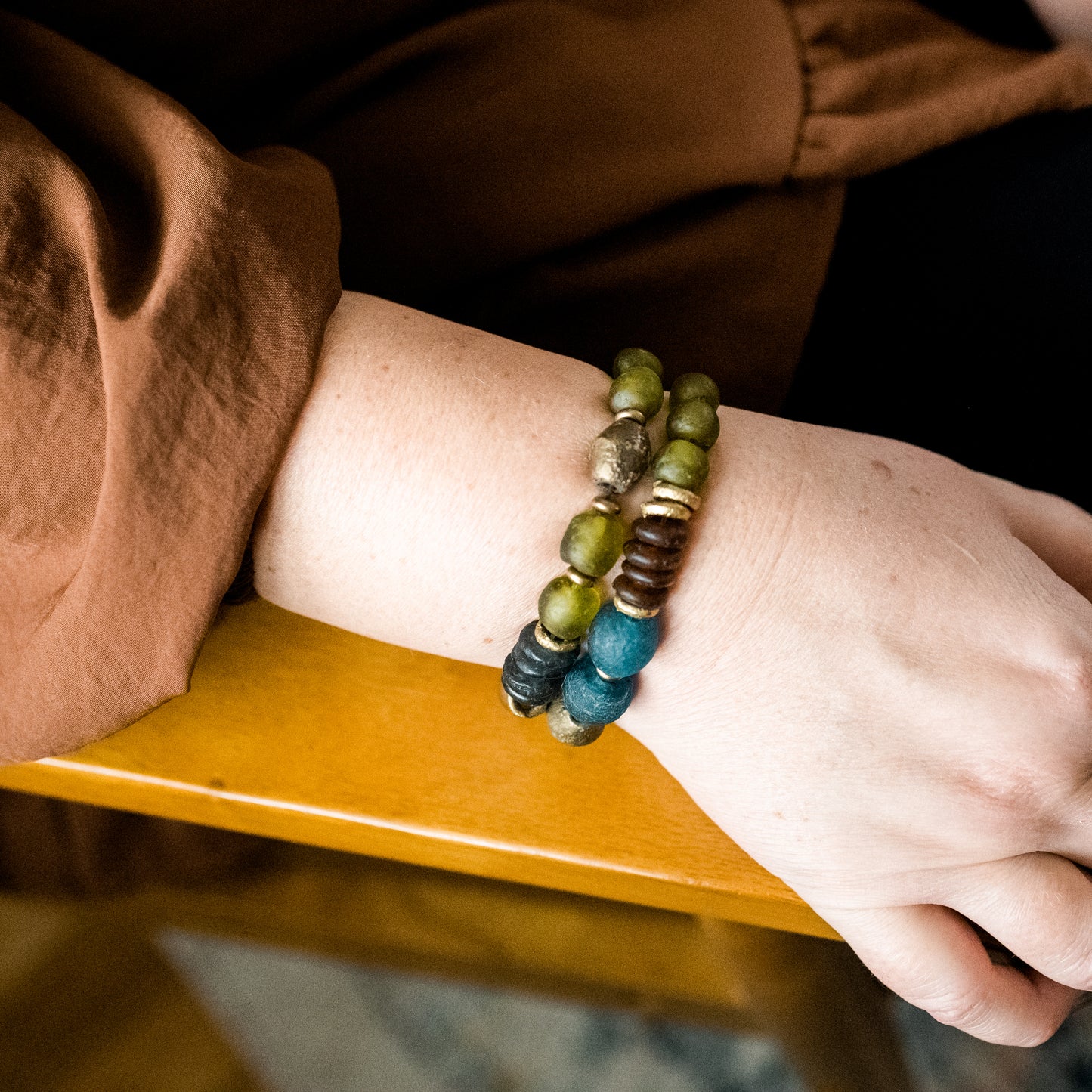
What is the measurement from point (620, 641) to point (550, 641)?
0.04m

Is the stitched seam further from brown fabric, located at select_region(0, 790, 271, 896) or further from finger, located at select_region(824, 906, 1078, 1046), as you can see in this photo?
brown fabric, located at select_region(0, 790, 271, 896)

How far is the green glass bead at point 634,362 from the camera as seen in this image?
0.51 metres

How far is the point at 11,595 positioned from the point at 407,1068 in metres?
0.54

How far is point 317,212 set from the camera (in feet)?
1.54

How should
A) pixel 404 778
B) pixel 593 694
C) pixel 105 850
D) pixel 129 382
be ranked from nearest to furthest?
pixel 129 382, pixel 593 694, pixel 404 778, pixel 105 850

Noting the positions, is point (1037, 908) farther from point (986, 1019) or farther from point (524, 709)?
point (524, 709)

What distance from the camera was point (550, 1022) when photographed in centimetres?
76

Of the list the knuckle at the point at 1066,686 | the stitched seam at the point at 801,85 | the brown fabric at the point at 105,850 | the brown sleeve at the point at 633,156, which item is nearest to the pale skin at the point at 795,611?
the knuckle at the point at 1066,686

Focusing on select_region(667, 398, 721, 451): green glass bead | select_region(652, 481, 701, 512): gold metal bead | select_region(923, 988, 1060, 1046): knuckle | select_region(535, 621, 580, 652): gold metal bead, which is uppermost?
select_region(667, 398, 721, 451): green glass bead

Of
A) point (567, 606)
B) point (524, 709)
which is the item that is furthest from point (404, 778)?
point (567, 606)

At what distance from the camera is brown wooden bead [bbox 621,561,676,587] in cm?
46

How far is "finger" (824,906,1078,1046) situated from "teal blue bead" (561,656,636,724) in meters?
0.21

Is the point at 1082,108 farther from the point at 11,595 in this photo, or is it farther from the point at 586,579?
the point at 11,595

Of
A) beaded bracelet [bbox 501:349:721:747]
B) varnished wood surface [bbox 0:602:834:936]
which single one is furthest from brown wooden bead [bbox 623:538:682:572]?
varnished wood surface [bbox 0:602:834:936]
